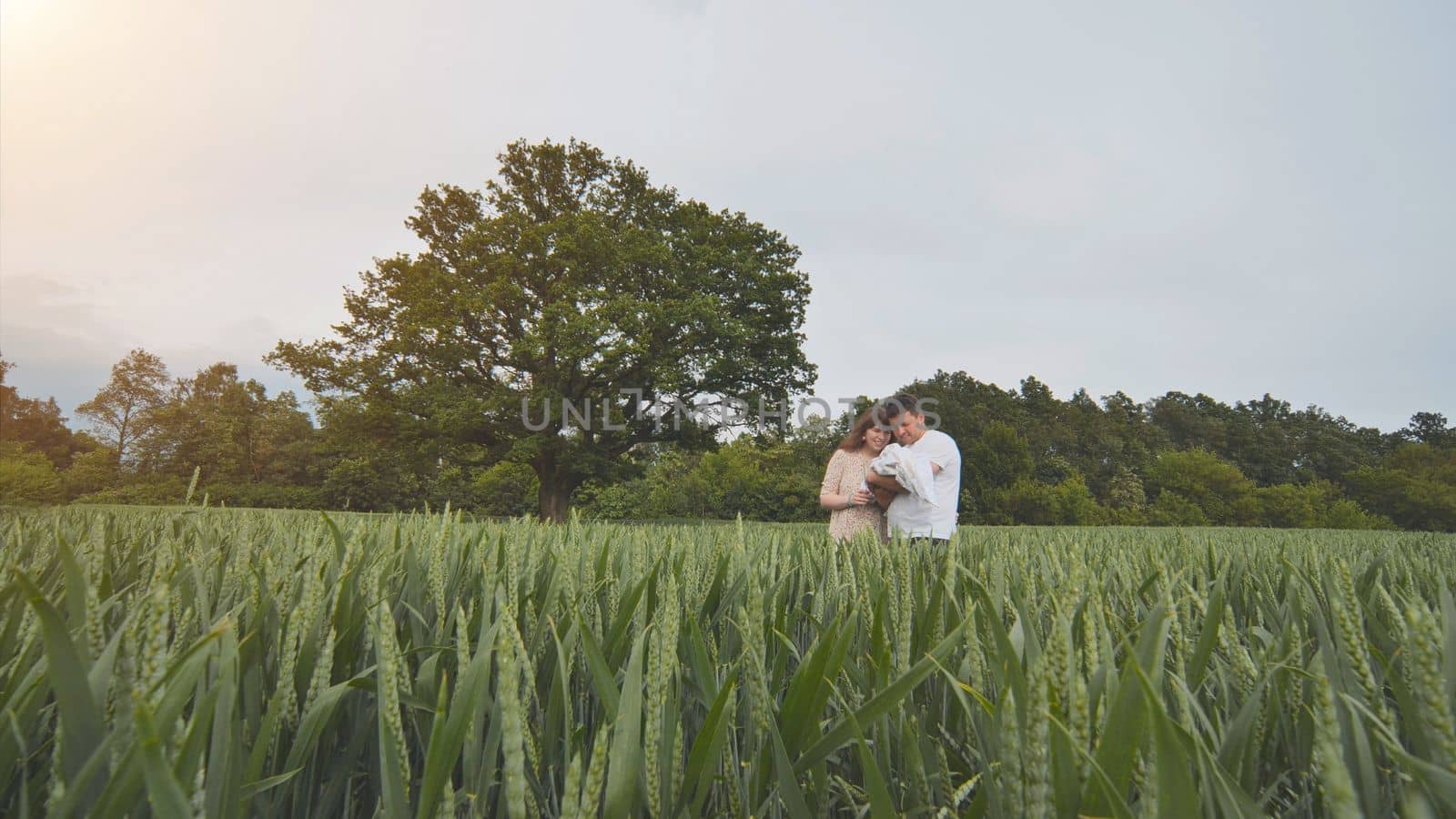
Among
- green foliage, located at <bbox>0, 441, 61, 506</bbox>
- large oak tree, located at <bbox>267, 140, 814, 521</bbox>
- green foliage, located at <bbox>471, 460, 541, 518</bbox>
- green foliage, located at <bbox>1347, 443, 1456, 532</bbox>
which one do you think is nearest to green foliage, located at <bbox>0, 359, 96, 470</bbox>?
green foliage, located at <bbox>471, 460, 541, 518</bbox>

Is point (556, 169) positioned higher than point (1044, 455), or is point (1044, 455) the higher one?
point (556, 169)

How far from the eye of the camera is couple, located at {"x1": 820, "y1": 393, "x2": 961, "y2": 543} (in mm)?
4773

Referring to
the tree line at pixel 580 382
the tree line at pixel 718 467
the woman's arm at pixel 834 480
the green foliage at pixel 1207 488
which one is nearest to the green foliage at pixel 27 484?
the tree line at pixel 580 382

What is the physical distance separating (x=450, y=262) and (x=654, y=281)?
6.87m

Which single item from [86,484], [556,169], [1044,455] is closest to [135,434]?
[86,484]

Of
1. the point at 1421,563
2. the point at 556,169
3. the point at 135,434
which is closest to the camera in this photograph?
the point at 1421,563

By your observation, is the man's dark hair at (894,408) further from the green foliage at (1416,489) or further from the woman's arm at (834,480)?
the green foliage at (1416,489)

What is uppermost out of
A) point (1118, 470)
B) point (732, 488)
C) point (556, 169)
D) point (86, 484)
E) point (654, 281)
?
point (556, 169)

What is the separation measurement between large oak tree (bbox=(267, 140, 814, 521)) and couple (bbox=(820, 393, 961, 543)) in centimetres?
1172

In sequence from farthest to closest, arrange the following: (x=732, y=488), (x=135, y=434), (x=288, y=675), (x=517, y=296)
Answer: (x=135, y=434), (x=732, y=488), (x=517, y=296), (x=288, y=675)

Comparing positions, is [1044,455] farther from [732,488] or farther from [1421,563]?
[1421,563]

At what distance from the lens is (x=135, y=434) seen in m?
40.2

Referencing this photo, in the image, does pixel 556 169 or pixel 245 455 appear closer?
pixel 556 169

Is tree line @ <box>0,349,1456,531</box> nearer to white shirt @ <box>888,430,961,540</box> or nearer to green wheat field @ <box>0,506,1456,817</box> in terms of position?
white shirt @ <box>888,430,961,540</box>
